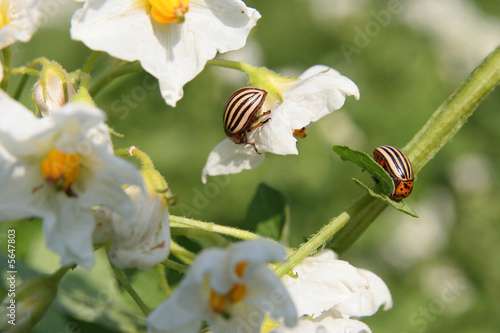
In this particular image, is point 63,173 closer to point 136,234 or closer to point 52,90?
point 136,234

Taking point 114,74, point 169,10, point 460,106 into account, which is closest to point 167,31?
point 169,10

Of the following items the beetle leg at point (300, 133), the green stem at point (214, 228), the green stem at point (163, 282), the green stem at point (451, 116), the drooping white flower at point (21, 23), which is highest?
the green stem at point (451, 116)

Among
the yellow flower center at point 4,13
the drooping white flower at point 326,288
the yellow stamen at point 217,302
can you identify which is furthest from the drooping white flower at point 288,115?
the yellow flower center at point 4,13

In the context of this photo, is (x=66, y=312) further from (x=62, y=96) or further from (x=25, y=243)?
(x=62, y=96)

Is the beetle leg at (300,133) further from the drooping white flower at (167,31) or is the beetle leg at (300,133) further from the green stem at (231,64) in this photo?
the drooping white flower at (167,31)

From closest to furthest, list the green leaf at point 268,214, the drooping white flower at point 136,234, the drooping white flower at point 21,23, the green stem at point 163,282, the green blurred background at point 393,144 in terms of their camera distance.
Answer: the drooping white flower at point 136,234 < the drooping white flower at point 21,23 < the green stem at point 163,282 < the green leaf at point 268,214 < the green blurred background at point 393,144

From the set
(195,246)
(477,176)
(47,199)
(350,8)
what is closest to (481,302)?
(477,176)

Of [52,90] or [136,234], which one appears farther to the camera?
[52,90]

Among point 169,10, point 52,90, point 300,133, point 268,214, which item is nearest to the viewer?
point 52,90
